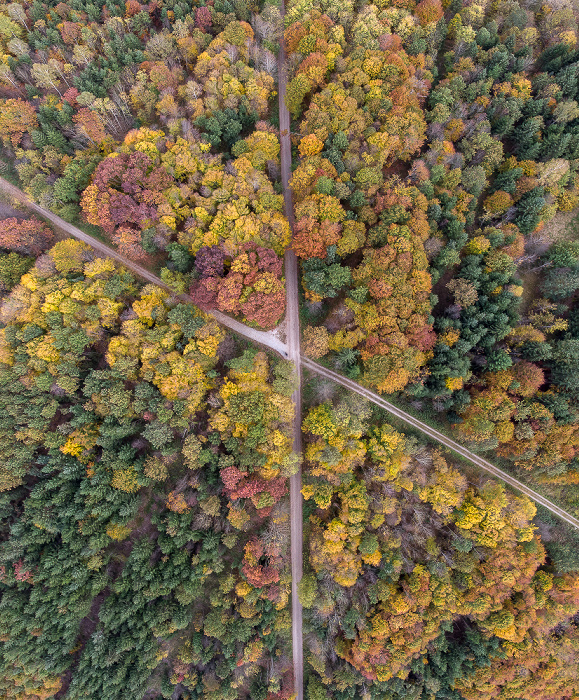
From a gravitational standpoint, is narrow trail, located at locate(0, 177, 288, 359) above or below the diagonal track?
above

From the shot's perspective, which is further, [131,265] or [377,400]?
[131,265]

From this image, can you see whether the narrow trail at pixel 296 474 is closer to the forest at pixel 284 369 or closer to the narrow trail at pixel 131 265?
the forest at pixel 284 369

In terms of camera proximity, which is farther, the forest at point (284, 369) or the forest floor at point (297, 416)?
the forest floor at point (297, 416)

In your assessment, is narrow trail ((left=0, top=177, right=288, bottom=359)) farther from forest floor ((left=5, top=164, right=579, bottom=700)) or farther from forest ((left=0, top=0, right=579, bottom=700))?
forest ((left=0, top=0, right=579, bottom=700))

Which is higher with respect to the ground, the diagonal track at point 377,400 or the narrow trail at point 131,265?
the narrow trail at point 131,265

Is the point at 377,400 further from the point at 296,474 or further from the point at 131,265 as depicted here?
the point at 131,265

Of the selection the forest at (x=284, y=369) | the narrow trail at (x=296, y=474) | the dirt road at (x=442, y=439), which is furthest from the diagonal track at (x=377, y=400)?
the narrow trail at (x=296, y=474)

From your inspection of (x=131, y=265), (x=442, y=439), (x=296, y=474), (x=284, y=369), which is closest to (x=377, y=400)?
(x=442, y=439)

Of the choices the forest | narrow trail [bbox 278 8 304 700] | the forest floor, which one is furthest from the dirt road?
narrow trail [bbox 278 8 304 700]
